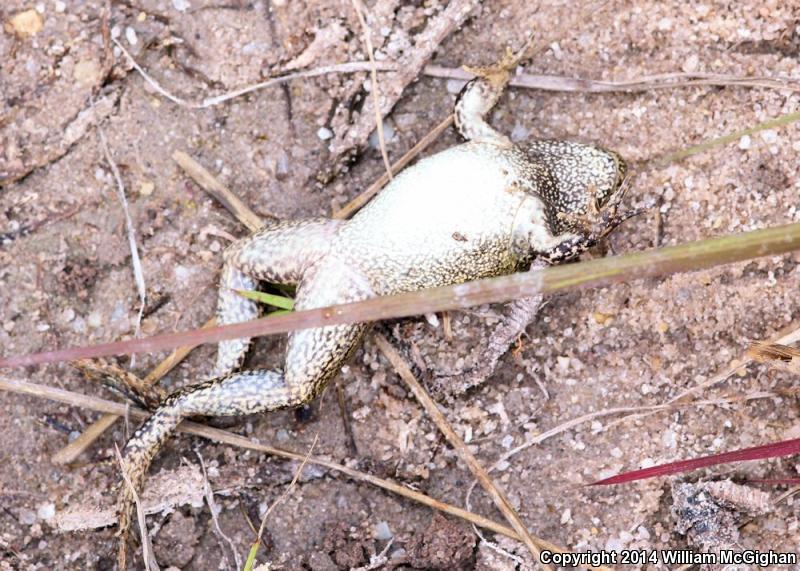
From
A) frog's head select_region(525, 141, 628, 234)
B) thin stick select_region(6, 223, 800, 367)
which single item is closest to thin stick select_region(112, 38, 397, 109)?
frog's head select_region(525, 141, 628, 234)

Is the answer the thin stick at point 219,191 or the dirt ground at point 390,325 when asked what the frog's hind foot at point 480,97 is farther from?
the thin stick at point 219,191

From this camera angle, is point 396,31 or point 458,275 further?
point 396,31

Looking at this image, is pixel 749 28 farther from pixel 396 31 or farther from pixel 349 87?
pixel 349 87

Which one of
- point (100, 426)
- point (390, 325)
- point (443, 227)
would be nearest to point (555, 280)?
point (443, 227)

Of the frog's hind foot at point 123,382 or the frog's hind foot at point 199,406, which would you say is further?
the frog's hind foot at point 123,382

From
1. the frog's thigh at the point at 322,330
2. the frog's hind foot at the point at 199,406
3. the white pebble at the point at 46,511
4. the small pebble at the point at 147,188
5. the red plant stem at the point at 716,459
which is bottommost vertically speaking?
the white pebble at the point at 46,511

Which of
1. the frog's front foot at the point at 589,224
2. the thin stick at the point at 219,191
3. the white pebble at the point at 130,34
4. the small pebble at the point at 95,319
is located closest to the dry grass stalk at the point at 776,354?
the frog's front foot at the point at 589,224

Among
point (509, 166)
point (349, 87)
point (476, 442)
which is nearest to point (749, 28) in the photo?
point (509, 166)
